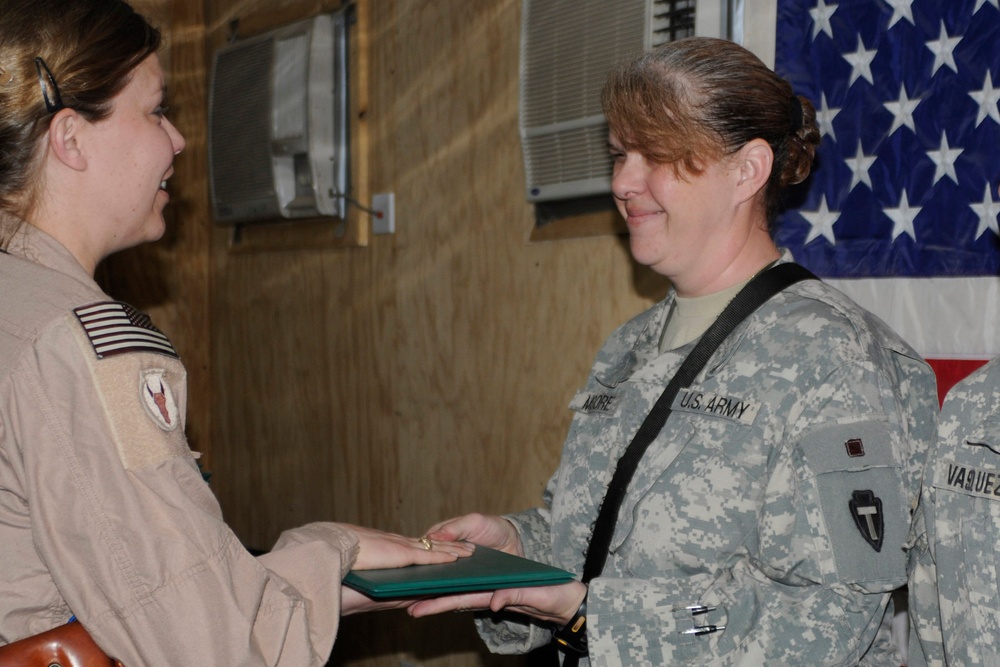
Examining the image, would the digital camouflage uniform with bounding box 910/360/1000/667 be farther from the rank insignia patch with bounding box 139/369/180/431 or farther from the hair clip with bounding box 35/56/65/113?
the hair clip with bounding box 35/56/65/113

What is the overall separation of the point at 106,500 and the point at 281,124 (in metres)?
2.65

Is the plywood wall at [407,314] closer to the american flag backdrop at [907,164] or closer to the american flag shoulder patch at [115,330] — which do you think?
the american flag backdrop at [907,164]

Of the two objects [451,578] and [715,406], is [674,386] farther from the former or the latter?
[451,578]

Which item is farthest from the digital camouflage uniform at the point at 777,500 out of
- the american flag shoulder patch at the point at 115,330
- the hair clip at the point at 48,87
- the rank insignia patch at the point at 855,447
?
the hair clip at the point at 48,87

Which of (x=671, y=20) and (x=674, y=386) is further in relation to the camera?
(x=671, y=20)

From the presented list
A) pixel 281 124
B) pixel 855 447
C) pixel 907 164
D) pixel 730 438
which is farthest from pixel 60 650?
pixel 281 124

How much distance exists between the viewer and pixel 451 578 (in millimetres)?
1415

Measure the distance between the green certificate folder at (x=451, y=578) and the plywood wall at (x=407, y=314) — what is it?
1123 mm

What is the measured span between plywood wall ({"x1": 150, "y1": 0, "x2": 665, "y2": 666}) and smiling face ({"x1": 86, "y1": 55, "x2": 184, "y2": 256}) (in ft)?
4.41

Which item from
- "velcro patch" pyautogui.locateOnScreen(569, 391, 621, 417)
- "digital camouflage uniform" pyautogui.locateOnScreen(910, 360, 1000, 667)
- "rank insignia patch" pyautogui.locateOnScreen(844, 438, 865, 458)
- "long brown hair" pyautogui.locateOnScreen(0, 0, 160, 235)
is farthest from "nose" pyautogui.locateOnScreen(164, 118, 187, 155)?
"digital camouflage uniform" pyautogui.locateOnScreen(910, 360, 1000, 667)

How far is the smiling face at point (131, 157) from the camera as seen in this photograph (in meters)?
1.37

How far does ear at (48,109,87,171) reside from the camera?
131cm

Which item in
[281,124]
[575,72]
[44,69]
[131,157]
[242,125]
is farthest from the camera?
[242,125]

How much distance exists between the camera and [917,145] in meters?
1.94
